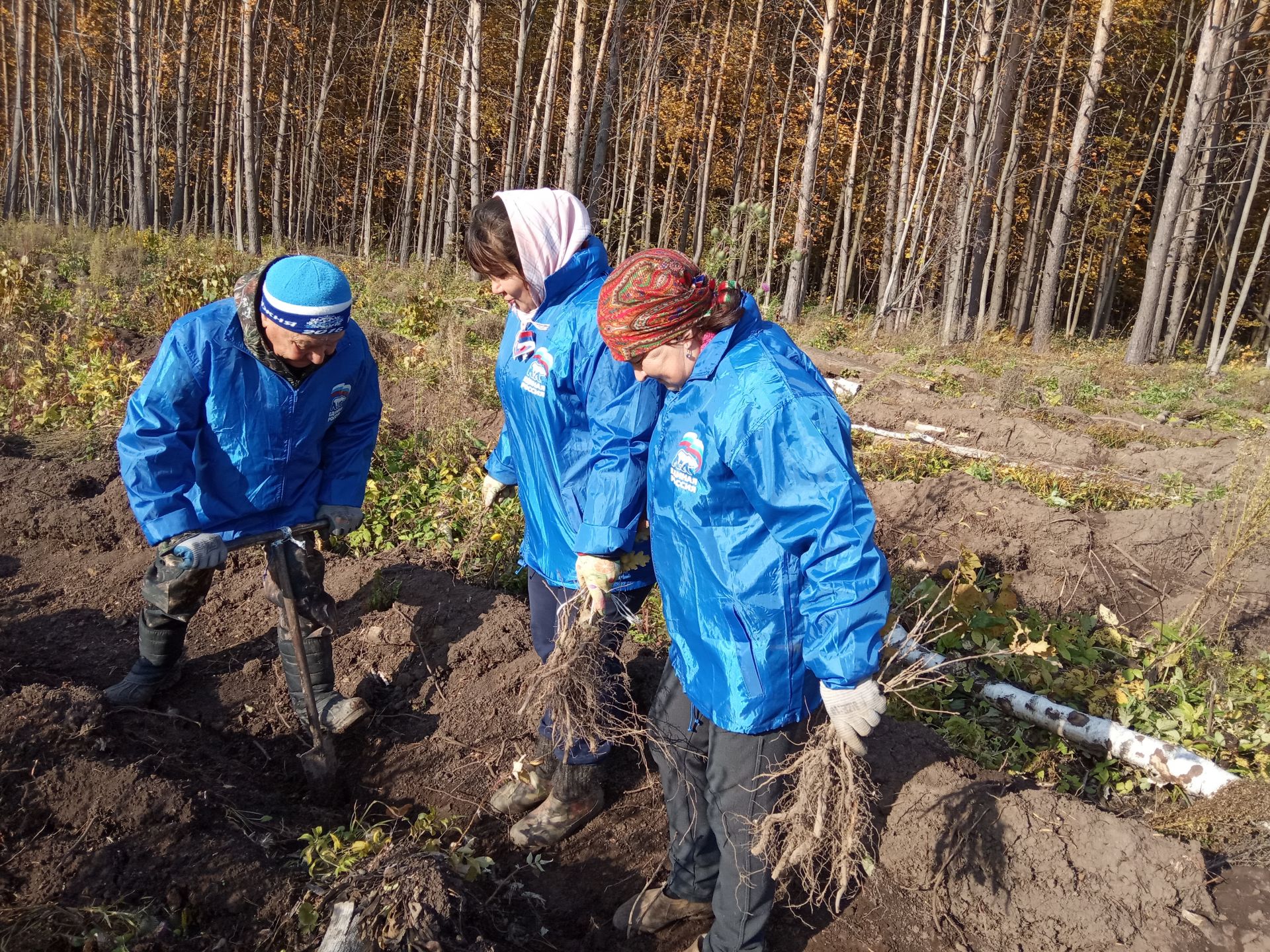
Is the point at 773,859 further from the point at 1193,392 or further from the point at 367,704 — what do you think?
the point at 1193,392

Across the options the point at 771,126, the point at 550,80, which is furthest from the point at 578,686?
the point at 771,126

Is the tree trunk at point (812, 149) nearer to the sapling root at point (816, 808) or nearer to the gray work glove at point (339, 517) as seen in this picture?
the gray work glove at point (339, 517)

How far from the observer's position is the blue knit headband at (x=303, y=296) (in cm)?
256

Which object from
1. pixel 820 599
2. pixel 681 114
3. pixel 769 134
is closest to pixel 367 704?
pixel 820 599

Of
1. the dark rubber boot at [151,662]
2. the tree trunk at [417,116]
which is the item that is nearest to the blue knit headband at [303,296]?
the dark rubber boot at [151,662]

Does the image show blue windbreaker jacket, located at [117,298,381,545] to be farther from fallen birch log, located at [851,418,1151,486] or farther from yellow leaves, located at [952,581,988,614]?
fallen birch log, located at [851,418,1151,486]

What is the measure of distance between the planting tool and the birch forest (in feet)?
27.1

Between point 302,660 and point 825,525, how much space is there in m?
2.12

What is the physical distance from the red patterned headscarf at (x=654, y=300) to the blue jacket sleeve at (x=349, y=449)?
1603 millimetres

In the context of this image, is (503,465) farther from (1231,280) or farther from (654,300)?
(1231,280)

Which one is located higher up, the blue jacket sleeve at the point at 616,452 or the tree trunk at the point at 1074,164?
the tree trunk at the point at 1074,164

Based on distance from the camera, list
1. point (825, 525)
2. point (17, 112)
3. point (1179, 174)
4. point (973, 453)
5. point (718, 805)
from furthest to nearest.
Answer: point (17, 112), point (1179, 174), point (973, 453), point (718, 805), point (825, 525)

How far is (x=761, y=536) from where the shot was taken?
1.86 m

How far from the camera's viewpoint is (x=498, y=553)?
4.55m
